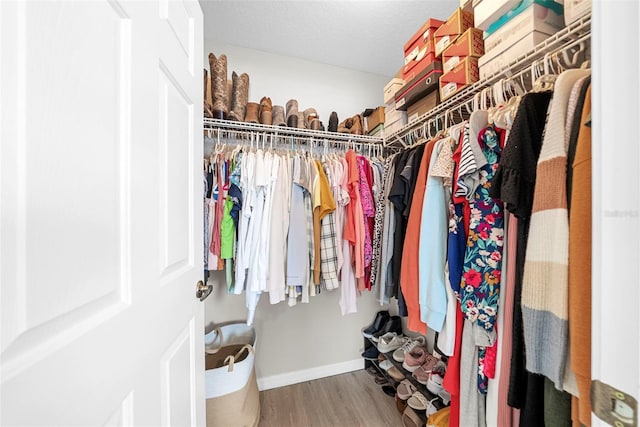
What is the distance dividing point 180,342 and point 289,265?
671 mm

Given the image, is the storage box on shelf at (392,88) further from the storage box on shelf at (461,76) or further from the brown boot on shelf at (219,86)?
the brown boot on shelf at (219,86)

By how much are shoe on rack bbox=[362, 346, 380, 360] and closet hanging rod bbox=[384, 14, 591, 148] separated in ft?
5.45

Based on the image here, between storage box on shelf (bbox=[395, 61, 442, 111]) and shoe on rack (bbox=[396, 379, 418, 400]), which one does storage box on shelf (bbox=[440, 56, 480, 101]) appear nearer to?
storage box on shelf (bbox=[395, 61, 442, 111])

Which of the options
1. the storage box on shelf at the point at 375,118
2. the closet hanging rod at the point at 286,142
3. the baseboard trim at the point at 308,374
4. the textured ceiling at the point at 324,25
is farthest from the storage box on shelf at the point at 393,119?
the baseboard trim at the point at 308,374

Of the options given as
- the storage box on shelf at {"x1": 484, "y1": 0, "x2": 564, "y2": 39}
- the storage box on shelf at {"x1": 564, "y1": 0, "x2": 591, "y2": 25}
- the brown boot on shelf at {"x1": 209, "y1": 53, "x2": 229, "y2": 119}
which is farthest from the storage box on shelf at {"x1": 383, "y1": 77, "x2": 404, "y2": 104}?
the brown boot on shelf at {"x1": 209, "y1": 53, "x2": 229, "y2": 119}

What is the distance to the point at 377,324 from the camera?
1972mm

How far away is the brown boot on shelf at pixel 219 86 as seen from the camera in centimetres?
144

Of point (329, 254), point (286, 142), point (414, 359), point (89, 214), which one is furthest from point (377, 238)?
point (89, 214)

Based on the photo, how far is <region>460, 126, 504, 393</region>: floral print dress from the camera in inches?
28.7

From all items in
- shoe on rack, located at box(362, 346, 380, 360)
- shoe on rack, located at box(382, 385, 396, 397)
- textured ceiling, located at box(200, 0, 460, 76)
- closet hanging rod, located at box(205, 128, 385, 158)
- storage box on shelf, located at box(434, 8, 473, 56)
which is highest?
textured ceiling, located at box(200, 0, 460, 76)
